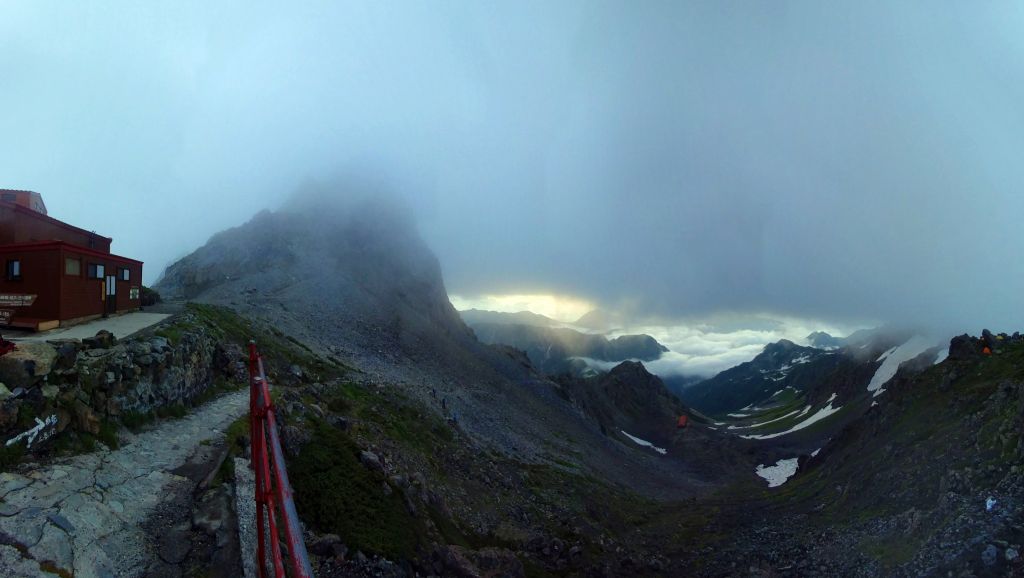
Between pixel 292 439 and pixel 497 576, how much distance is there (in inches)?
484

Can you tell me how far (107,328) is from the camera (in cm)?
2803

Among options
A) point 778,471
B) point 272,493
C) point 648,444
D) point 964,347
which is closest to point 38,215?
point 272,493

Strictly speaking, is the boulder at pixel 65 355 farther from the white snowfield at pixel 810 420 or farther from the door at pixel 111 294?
the white snowfield at pixel 810 420

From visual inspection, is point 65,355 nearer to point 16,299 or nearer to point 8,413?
point 8,413

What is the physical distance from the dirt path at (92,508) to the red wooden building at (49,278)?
15.0 meters

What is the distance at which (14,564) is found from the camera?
1062cm

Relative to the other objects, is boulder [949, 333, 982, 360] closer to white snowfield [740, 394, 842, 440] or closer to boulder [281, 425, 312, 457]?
boulder [281, 425, 312, 457]

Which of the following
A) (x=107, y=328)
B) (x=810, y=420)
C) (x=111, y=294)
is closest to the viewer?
(x=107, y=328)

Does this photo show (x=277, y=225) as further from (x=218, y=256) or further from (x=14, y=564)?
(x=14, y=564)

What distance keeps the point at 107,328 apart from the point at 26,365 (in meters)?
14.9

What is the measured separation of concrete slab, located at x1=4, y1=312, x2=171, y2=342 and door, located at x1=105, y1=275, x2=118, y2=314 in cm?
68

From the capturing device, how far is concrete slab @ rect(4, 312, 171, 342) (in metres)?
24.3

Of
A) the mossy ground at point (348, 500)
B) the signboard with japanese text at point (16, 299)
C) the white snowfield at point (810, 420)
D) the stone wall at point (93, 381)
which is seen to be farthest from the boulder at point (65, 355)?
the white snowfield at point (810, 420)

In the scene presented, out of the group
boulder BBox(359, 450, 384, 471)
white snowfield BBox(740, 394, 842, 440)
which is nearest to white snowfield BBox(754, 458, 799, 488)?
white snowfield BBox(740, 394, 842, 440)
